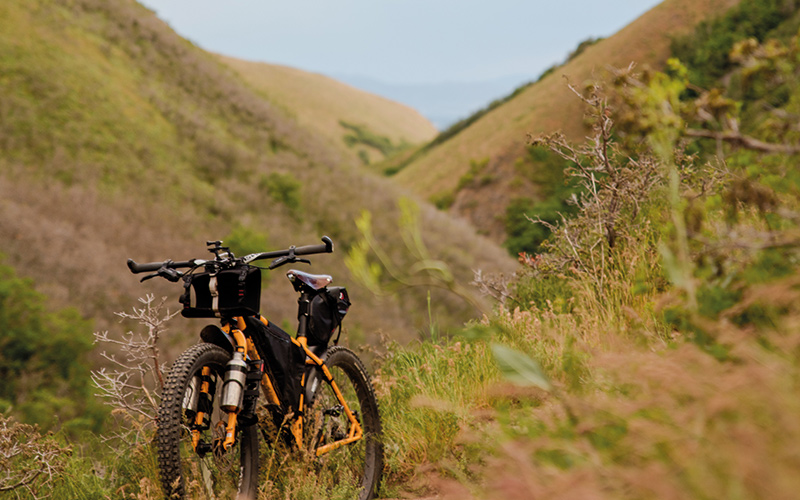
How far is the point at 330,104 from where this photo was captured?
4439 inches

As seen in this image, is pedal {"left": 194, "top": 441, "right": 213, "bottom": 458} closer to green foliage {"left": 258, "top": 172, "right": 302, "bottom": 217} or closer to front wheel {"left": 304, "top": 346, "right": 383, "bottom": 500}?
front wheel {"left": 304, "top": 346, "right": 383, "bottom": 500}

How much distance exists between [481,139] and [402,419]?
50536mm

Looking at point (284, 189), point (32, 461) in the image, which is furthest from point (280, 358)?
point (284, 189)

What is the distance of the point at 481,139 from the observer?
5266cm

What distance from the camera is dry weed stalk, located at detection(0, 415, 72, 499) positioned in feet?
10.9

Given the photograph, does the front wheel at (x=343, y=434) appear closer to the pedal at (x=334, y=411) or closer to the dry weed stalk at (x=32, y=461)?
the pedal at (x=334, y=411)

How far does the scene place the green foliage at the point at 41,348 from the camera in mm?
16422

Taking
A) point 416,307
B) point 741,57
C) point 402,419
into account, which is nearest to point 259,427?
point 402,419

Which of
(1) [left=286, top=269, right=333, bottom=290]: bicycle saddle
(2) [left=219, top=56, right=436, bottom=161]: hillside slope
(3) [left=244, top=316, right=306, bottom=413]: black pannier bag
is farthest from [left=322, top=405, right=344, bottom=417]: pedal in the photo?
(2) [left=219, top=56, right=436, bottom=161]: hillside slope

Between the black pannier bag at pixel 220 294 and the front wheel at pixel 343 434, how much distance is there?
79cm

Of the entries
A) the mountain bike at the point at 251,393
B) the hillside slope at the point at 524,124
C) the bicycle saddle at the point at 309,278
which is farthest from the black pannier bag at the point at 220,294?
the hillside slope at the point at 524,124

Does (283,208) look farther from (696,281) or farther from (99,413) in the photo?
(696,281)

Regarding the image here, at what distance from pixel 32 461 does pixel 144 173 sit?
22659mm

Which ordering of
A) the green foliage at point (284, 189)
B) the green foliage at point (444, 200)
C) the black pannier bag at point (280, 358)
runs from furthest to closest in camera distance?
the green foliage at point (444, 200), the green foliage at point (284, 189), the black pannier bag at point (280, 358)
